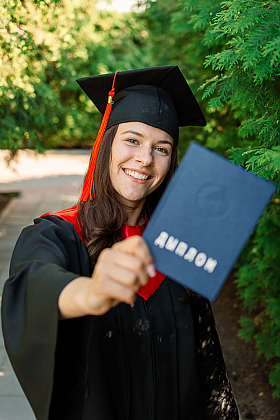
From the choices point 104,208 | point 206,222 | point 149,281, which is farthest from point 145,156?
point 206,222

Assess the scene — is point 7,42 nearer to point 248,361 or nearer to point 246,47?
point 246,47

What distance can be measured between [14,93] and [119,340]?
148 inches

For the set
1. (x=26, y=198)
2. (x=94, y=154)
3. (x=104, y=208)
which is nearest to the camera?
(x=104, y=208)

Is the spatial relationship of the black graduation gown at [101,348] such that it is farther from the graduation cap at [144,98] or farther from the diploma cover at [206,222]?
the graduation cap at [144,98]

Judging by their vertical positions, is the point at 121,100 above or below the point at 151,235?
above

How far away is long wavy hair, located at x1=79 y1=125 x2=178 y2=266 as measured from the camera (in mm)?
1746

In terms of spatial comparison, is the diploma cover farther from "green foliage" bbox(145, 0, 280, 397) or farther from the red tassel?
the red tassel

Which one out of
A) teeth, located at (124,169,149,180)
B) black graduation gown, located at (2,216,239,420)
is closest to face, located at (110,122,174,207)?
teeth, located at (124,169,149,180)

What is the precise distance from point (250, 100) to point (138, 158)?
77 cm

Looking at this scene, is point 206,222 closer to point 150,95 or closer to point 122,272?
point 122,272

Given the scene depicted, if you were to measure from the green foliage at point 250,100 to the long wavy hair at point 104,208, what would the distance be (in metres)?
0.41

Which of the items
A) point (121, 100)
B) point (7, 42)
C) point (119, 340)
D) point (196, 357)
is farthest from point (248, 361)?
point (7, 42)

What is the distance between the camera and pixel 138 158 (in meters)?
1.72

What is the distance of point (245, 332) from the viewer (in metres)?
3.53
